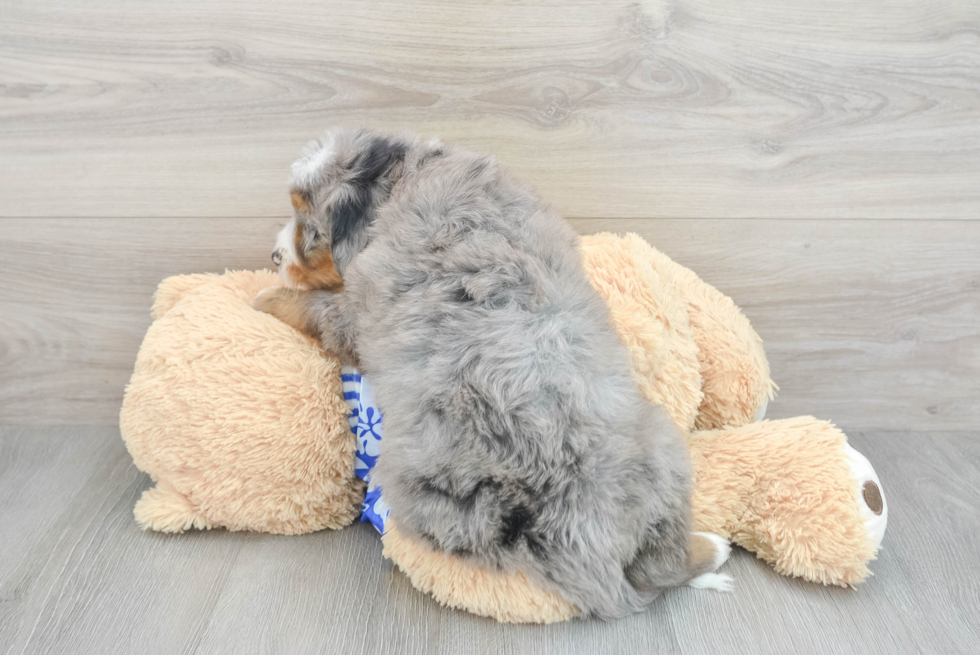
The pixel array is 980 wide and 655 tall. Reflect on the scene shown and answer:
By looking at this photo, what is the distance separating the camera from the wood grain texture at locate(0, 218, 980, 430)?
1473 millimetres

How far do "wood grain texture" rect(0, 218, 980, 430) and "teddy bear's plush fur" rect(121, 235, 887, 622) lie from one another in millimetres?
241

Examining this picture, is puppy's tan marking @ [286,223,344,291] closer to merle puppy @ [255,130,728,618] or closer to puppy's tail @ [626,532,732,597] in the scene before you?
merle puppy @ [255,130,728,618]

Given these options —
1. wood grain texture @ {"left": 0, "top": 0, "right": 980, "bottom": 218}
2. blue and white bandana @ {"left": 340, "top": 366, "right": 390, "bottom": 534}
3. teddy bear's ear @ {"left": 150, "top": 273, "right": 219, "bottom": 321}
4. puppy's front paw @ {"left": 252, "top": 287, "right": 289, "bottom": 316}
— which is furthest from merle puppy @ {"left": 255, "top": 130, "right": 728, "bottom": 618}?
teddy bear's ear @ {"left": 150, "top": 273, "right": 219, "bottom": 321}

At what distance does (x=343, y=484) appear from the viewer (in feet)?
4.09

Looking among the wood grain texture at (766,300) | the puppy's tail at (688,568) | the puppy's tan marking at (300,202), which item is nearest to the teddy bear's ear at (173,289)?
the wood grain texture at (766,300)

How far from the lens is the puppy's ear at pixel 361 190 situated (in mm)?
1104

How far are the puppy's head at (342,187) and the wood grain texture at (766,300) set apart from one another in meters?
0.35

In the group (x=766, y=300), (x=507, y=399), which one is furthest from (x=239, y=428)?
(x=766, y=300)

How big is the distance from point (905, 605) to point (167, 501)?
1.24 m

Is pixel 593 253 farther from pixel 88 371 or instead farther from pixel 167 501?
pixel 88 371

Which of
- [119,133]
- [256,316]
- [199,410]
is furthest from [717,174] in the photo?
[119,133]

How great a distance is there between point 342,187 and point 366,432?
42 centimetres

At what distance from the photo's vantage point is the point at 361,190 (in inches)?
43.6

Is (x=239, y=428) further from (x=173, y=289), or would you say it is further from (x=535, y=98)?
(x=535, y=98)
